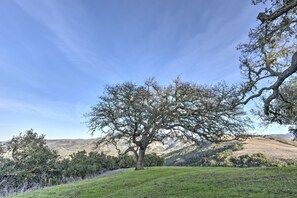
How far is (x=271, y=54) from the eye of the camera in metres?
11.5

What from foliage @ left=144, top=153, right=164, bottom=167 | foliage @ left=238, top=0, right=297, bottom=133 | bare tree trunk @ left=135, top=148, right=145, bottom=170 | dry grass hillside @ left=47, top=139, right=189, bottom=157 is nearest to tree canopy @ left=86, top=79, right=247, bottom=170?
bare tree trunk @ left=135, top=148, right=145, bottom=170

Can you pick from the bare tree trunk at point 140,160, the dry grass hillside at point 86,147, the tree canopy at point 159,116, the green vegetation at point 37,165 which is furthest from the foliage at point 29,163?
the bare tree trunk at point 140,160

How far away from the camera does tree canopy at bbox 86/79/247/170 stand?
1845 centimetres

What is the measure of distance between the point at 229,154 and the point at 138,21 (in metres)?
24.9

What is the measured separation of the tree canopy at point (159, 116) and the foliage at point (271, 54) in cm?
458

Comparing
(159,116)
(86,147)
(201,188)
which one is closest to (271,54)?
(201,188)

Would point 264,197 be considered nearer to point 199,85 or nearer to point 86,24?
point 199,85

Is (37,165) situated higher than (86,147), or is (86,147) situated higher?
(86,147)

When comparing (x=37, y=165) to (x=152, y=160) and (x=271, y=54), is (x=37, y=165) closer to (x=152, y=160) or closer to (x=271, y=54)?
(x=152, y=160)

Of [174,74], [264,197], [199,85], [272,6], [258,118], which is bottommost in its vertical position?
[264,197]

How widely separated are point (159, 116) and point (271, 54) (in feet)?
33.0

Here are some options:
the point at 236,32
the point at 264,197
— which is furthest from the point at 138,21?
the point at 264,197

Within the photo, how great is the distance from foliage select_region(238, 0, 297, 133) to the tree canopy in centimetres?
458

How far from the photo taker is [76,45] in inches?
715
